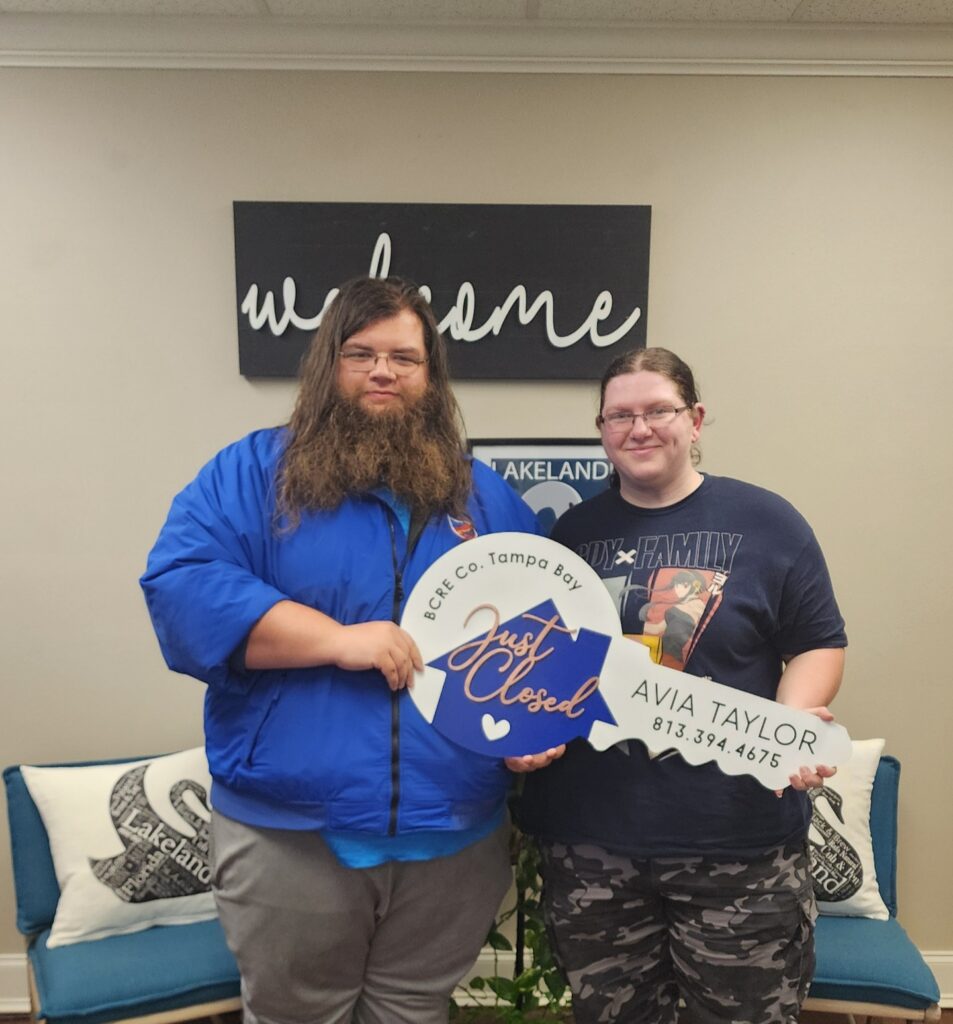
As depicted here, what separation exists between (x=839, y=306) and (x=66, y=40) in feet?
6.84

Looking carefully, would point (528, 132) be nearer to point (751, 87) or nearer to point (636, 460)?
point (751, 87)

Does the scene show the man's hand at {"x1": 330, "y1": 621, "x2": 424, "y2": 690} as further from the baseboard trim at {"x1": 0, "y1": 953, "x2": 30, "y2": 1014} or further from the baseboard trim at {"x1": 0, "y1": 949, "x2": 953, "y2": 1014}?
the baseboard trim at {"x1": 0, "y1": 953, "x2": 30, "y2": 1014}

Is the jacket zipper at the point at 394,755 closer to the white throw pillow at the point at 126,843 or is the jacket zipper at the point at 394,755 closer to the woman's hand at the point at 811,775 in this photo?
the woman's hand at the point at 811,775

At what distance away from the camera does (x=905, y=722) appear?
2.48 m

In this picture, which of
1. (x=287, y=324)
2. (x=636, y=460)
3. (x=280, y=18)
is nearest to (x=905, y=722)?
(x=636, y=460)

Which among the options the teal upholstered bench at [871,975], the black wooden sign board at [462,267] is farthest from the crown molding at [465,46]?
the teal upholstered bench at [871,975]

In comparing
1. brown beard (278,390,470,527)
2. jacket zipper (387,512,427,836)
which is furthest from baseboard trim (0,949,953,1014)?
brown beard (278,390,470,527)

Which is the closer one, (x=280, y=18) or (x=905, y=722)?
(x=280, y=18)

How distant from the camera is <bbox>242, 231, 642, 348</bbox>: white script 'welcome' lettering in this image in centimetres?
230

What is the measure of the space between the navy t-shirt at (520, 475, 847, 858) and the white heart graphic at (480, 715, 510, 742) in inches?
6.8

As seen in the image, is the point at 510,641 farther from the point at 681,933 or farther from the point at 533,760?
the point at 681,933

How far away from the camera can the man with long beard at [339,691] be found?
136 cm

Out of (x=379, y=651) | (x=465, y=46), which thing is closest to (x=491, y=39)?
(x=465, y=46)

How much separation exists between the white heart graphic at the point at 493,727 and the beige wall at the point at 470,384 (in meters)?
1.13
